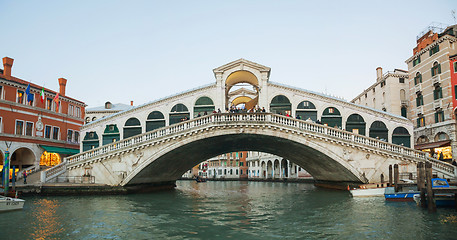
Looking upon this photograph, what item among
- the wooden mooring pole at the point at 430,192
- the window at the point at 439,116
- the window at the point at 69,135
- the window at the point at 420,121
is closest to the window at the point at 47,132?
the window at the point at 69,135

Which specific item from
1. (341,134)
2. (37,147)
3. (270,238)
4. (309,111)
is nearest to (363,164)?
(341,134)

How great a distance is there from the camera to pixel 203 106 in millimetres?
28000

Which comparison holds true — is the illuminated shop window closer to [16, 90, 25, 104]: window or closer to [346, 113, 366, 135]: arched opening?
[16, 90, 25, 104]: window

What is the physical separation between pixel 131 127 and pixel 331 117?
16776mm

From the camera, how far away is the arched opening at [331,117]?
2744 centimetres

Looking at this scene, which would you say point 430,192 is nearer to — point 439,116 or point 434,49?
point 439,116

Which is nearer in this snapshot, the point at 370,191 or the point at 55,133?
the point at 370,191

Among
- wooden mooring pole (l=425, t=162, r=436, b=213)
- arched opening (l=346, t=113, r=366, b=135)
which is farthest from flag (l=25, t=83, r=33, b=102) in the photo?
wooden mooring pole (l=425, t=162, r=436, b=213)

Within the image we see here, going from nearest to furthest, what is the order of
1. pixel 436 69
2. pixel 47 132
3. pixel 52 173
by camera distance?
pixel 52 173 → pixel 436 69 → pixel 47 132

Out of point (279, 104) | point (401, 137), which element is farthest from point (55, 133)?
point (401, 137)

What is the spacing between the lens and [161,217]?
48.3ft

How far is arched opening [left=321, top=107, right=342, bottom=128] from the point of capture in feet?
90.0

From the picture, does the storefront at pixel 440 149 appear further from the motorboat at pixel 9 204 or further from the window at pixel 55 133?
the window at pixel 55 133

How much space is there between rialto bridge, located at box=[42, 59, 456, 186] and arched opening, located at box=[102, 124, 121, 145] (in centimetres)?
9
